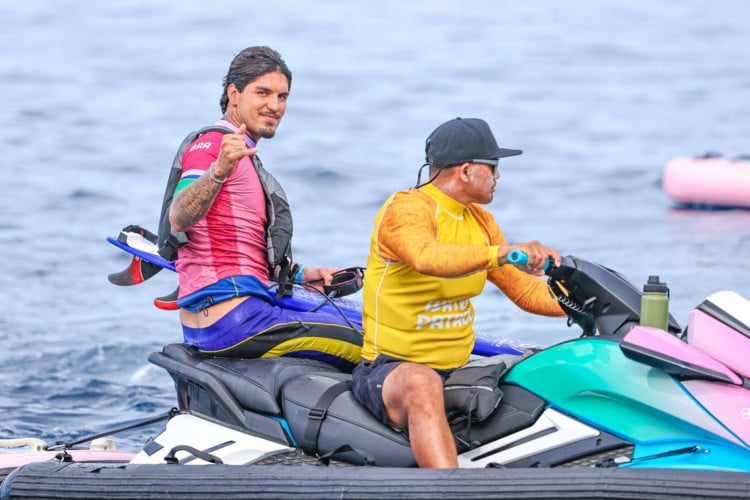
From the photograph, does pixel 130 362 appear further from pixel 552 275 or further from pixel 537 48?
pixel 537 48

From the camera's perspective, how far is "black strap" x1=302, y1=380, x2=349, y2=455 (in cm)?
511

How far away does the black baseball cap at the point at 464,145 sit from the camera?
4910mm

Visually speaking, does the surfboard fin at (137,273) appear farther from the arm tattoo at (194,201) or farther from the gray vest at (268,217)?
the arm tattoo at (194,201)

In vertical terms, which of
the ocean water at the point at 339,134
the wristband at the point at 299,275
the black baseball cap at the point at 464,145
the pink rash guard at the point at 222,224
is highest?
the black baseball cap at the point at 464,145

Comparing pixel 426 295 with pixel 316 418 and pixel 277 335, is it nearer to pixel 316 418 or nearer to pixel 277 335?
pixel 316 418

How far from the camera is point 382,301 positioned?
16.4ft

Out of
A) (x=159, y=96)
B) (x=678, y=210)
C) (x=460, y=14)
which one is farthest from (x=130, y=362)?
(x=460, y=14)

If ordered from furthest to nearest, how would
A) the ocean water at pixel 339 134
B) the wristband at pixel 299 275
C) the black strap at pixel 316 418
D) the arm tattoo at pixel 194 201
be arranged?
the ocean water at pixel 339 134 → the wristband at pixel 299 275 → the arm tattoo at pixel 194 201 → the black strap at pixel 316 418

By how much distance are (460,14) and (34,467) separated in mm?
28309

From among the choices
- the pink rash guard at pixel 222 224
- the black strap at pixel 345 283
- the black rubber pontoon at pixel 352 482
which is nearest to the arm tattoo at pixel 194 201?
the pink rash guard at pixel 222 224

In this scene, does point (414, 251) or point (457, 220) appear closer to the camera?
point (414, 251)

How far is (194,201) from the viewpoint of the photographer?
209 inches

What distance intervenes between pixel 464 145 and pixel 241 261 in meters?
1.15

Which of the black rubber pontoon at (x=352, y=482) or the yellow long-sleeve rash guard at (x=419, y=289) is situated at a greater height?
the yellow long-sleeve rash guard at (x=419, y=289)
